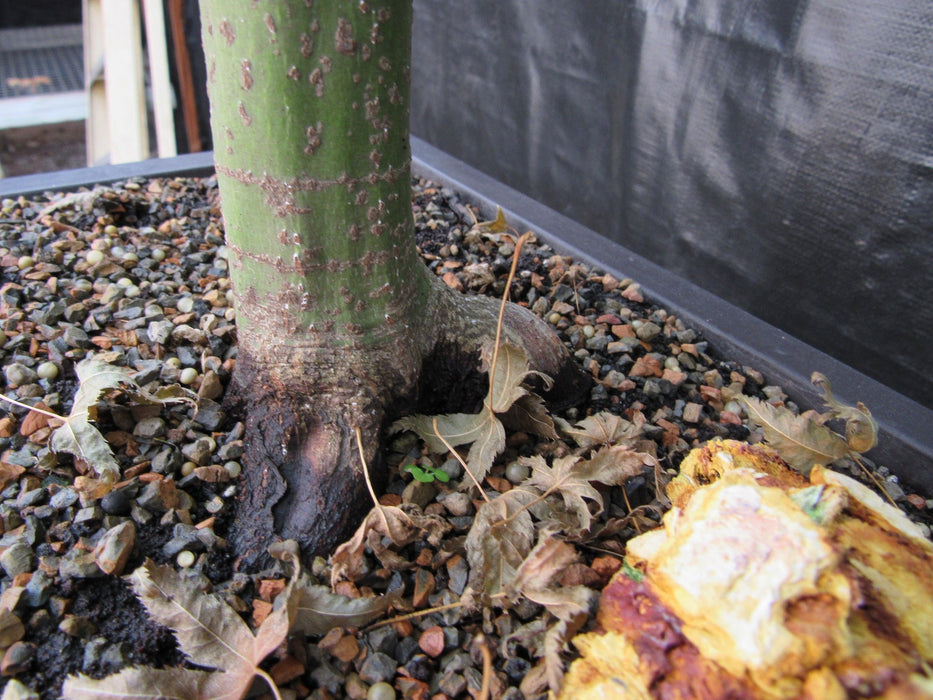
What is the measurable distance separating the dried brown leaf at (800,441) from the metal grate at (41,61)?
422 centimetres

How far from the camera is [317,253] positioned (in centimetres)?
94

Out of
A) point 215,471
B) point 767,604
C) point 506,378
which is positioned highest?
point 767,604

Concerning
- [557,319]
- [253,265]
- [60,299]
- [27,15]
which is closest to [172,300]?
[60,299]

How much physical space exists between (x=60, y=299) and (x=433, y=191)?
980 mm

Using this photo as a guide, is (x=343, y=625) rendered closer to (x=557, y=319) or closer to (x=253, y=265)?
(x=253, y=265)

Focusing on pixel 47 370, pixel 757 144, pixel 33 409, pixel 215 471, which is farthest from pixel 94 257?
pixel 757 144

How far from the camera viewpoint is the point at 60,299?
1.39 meters

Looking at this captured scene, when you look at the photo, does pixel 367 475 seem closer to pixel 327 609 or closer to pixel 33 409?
pixel 327 609

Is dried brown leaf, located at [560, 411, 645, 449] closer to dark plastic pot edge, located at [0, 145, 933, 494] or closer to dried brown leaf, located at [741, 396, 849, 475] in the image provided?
dried brown leaf, located at [741, 396, 849, 475]

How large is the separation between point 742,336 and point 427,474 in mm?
738

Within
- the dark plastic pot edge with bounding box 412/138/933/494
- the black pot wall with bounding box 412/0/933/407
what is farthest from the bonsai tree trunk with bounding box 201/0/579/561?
the black pot wall with bounding box 412/0/933/407

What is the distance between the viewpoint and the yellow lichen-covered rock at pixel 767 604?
0.58m

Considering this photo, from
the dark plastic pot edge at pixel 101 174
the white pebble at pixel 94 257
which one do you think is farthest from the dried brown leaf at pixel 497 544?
the dark plastic pot edge at pixel 101 174

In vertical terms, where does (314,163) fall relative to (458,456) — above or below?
above
